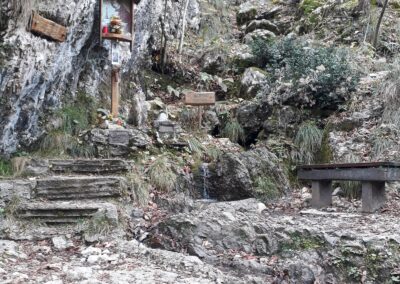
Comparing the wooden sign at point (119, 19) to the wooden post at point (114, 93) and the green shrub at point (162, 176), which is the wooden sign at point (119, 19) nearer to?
the wooden post at point (114, 93)

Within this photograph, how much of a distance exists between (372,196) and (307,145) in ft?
7.10

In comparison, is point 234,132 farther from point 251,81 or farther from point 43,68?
point 43,68

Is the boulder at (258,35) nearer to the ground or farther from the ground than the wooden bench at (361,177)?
farther from the ground

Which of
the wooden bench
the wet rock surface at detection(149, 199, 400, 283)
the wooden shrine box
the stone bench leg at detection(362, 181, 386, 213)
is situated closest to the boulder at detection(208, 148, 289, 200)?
the wooden bench

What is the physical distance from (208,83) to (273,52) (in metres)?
1.61

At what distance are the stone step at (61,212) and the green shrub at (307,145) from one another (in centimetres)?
386

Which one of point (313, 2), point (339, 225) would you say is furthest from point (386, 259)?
point (313, 2)

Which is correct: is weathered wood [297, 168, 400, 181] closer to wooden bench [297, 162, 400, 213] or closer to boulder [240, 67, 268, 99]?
wooden bench [297, 162, 400, 213]

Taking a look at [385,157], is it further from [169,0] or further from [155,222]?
[169,0]

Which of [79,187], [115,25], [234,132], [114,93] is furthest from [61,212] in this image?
[234,132]

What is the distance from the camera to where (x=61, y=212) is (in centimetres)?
511

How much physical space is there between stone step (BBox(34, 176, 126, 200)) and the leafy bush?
4267mm

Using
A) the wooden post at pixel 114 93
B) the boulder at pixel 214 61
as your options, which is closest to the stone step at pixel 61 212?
the wooden post at pixel 114 93

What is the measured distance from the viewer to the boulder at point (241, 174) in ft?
22.9
